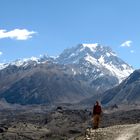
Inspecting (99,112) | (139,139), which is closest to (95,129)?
(99,112)

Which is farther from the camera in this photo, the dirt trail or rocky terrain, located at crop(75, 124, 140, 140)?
rocky terrain, located at crop(75, 124, 140, 140)

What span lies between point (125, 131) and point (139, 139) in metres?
3.62

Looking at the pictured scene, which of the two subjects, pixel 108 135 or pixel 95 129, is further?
pixel 95 129

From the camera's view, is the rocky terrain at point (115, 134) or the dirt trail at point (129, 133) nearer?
the dirt trail at point (129, 133)

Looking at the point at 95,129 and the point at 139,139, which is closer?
the point at 139,139

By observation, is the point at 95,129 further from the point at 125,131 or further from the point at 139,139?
the point at 139,139

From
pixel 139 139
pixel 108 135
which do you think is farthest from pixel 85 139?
pixel 139 139

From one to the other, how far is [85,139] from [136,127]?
18.6ft

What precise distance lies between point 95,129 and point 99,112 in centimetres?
173

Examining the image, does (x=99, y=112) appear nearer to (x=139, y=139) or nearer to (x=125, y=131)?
(x=125, y=131)

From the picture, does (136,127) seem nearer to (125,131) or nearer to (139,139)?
(125,131)

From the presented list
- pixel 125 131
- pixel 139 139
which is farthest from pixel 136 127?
pixel 139 139

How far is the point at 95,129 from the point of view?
4528cm

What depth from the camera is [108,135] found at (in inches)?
1658
